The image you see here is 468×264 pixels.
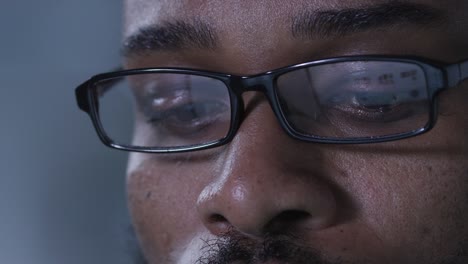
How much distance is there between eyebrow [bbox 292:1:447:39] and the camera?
0.97 meters

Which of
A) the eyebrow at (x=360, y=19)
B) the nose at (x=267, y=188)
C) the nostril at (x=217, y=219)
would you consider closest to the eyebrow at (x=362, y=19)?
the eyebrow at (x=360, y=19)

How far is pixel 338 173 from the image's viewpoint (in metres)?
0.98

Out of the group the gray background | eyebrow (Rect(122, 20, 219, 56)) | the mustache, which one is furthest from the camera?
the gray background

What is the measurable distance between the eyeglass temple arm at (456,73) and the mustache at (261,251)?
297 millimetres

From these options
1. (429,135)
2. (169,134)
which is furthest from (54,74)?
(429,135)

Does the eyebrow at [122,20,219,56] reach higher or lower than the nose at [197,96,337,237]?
higher

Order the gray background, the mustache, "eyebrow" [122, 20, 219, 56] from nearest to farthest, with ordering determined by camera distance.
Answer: the mustache, "eyebrow" [122, 20, 219, 56], the gray background

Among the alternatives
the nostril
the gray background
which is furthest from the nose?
the gray background

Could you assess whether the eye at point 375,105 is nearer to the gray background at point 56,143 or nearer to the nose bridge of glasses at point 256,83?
the nose bridge of glasses at point 256,83

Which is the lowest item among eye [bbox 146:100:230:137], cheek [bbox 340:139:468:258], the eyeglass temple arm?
cheek [bbox 340:139:468:258]

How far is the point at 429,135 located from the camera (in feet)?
3.18

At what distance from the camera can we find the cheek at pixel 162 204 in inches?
44.0

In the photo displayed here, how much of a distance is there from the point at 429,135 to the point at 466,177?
81mm

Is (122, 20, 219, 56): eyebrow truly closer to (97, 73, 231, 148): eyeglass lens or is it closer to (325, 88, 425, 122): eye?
(97, 73, 231, 148): eyeglass lens
